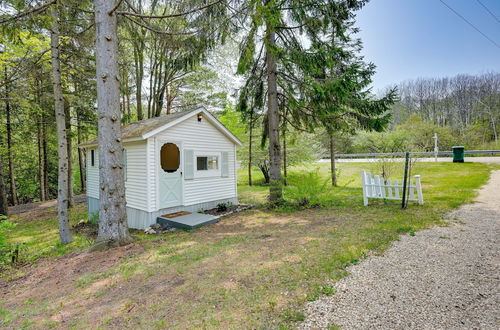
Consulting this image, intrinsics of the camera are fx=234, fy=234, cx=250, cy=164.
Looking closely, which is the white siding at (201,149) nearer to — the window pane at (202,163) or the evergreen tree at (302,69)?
the window pane at (202,163)

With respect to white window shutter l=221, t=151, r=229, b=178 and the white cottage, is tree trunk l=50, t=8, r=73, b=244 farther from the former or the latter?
white window shutter l=221, t=151, r=229, b=178

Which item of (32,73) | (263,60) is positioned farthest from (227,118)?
(32,73)

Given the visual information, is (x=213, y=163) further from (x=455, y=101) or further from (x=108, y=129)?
(x=455, y=101)

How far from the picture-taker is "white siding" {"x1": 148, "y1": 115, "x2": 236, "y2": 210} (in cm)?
759

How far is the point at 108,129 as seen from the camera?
484 cm

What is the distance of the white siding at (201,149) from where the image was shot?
759cm

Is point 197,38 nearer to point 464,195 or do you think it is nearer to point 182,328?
point 182,328

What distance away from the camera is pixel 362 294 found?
8.44ft

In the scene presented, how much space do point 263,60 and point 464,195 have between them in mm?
8137

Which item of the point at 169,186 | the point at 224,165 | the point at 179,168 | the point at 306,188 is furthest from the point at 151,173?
the point at 306,188

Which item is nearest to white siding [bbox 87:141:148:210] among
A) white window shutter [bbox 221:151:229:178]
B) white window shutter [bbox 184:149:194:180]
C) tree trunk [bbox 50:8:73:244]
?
white window shutter [bbox 184:149:194:180]

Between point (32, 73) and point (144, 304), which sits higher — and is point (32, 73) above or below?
above

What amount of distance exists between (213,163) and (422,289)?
24.8ft

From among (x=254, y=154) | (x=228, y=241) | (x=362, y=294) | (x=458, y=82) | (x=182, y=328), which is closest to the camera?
(x=182, y=328)
